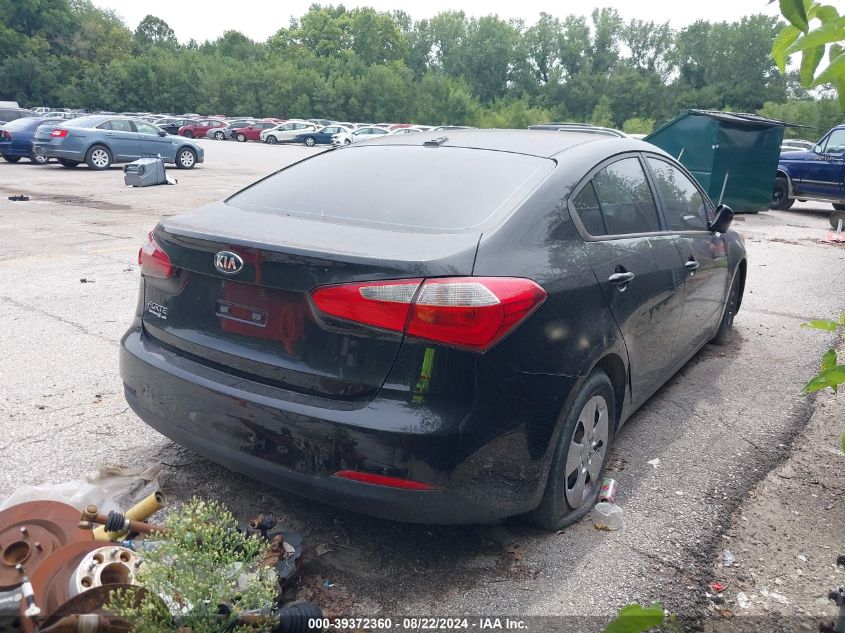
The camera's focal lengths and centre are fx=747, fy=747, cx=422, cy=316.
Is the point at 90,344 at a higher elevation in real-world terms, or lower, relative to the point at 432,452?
lower

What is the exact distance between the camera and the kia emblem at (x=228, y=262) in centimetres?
275

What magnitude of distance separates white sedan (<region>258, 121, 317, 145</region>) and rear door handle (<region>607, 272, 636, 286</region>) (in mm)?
49461

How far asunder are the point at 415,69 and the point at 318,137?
6689 cm

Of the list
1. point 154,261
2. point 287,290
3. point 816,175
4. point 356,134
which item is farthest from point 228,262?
point 356,134

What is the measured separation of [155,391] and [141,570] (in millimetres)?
958

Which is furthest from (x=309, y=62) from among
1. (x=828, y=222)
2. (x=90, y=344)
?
(x=90, y=344)

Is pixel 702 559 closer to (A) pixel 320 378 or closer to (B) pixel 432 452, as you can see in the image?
(B) pixel 432 452

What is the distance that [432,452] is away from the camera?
2.53 meters

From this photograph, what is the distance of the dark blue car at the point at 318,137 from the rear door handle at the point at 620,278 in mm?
47857

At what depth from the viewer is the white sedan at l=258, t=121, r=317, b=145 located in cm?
5053

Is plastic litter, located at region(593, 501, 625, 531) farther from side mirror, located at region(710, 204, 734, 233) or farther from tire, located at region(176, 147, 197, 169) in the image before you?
tire, located at region(176, 147, 197, 169)

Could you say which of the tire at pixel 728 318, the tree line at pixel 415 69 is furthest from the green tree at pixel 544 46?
the tire at pixel 728 318

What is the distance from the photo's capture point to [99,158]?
2136cm

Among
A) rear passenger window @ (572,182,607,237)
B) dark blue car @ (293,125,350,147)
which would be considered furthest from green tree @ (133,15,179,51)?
rear passenger window @ (572,182,607,237)
